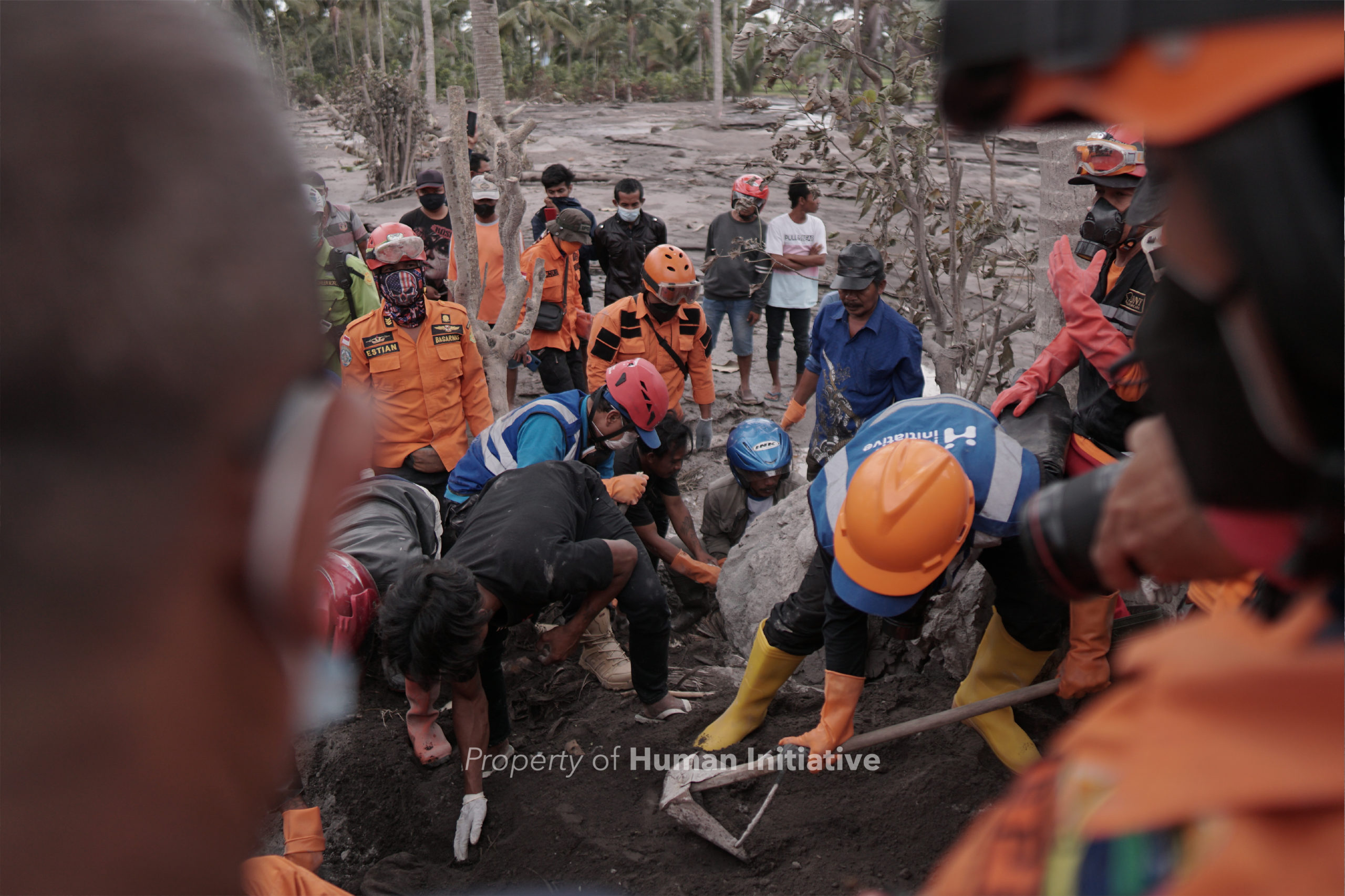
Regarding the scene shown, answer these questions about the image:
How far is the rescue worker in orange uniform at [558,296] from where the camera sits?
24.3 feet

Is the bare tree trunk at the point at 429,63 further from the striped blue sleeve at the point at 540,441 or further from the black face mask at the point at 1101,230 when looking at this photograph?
the black face mask at the point at 1101,230

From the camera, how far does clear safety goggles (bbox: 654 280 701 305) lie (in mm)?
6625

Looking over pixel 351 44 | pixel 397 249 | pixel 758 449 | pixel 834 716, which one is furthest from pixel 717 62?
pixel 834 716

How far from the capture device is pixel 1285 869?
547 mm

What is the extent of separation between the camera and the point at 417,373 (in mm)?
5387

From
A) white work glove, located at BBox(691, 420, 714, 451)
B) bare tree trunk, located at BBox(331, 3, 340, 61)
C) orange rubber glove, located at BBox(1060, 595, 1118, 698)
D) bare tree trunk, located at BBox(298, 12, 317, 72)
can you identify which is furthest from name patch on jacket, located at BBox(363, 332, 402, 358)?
bare tree trunk, located at BBox(298, 12, 317, 72)

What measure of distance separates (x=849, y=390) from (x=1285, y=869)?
5416mm

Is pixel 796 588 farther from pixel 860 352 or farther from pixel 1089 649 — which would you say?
pixel 1089 649

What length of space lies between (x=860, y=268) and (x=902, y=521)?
2780 millimetres

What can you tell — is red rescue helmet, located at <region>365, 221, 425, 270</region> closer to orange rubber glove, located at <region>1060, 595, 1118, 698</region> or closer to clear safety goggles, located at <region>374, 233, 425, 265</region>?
clear safety goggles, located at <region>374, 233, 425, 265</region>

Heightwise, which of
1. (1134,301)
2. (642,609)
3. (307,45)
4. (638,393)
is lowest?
(642,609)

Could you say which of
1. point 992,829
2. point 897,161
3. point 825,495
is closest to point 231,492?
point 992,829

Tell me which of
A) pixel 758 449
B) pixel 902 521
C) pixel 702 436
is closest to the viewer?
pixel 902 521

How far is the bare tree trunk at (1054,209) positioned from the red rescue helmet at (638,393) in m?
2.07
